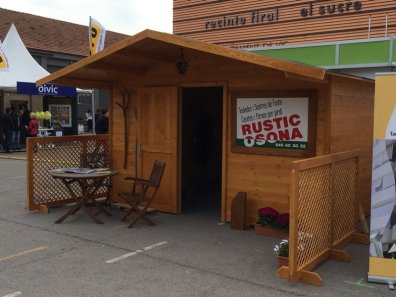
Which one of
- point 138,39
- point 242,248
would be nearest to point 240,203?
point 242,248

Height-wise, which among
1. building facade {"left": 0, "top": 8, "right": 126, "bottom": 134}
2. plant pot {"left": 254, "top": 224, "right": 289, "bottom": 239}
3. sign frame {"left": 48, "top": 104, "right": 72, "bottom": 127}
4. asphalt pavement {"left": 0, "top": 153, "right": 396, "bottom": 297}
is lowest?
asphalt pavement {"left": 0, "top": 153, "right": 396, "bottom": 297}

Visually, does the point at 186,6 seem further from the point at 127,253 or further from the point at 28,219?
the point at 127,253

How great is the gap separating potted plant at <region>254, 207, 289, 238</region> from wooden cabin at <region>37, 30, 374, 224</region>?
0.19 meters

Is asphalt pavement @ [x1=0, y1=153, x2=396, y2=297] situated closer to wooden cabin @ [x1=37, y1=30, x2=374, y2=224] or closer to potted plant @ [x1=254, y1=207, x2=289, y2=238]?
potted plant @ [x1=254, y1=207, x2=289, y2=238]

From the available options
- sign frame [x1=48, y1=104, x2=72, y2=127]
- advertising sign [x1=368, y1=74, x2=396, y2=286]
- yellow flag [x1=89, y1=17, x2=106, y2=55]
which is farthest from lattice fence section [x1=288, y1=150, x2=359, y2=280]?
sign frame [x1=48, y1=104, x2=72, y2=127]

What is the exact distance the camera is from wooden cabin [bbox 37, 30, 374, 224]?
6.03 meters

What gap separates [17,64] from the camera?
57.6 ft

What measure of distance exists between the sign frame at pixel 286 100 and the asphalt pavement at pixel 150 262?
1.14 m

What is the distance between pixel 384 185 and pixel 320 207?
2.52ft

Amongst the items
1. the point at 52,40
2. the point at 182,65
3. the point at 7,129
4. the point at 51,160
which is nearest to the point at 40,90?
the point at 7,129

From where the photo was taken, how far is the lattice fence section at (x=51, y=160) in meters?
7.56

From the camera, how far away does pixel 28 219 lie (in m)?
7.08

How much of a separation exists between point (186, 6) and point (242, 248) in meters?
10.2

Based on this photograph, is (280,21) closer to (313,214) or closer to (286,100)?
(286,100)
